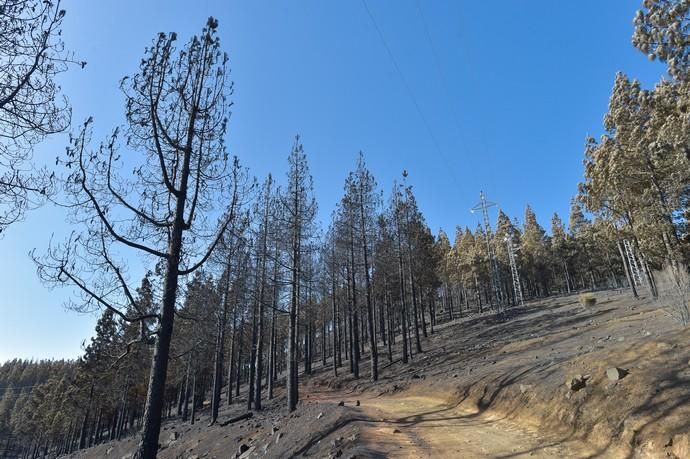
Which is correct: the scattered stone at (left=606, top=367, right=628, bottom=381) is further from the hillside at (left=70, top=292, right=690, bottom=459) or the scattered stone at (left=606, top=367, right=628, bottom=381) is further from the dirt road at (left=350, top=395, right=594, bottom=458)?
the dirt road at (left=350, top=395, right=594, bottom=458)

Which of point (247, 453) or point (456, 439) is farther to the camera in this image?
point (247, 453)

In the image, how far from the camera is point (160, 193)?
25.7ft

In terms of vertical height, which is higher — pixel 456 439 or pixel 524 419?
pixel 524 419

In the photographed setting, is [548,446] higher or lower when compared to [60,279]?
lower

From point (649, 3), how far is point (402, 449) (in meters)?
14.6

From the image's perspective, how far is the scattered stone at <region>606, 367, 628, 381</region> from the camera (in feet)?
26.2

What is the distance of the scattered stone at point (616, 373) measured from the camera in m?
8.00

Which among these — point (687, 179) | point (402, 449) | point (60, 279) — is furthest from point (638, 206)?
point (60, 279)

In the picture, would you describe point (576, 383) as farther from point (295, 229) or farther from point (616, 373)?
point (295, 229)

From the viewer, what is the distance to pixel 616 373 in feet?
26.5

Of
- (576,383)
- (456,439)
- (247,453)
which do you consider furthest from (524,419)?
(247,453)

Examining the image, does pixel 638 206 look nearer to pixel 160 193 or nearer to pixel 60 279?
pixel 160 193

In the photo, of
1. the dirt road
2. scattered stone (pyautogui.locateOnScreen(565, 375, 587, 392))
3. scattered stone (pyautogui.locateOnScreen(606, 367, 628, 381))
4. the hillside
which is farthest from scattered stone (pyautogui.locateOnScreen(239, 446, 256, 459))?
scattered stone (pyautogui.locateOnScreen(606, 367, 628, 381))

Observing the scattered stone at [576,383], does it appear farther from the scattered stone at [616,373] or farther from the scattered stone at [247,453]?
the scattered stone at [247,453]
